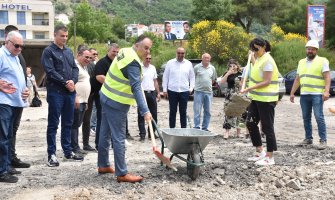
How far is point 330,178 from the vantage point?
20.5 ft

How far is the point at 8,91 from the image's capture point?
19.9 feet

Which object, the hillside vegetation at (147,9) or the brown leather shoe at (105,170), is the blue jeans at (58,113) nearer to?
the brown leather shoe at (105,170)

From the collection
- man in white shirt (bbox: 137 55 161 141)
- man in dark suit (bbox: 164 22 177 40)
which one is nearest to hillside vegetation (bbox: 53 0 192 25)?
man in dark suit (bbox: 164 22 177 40)

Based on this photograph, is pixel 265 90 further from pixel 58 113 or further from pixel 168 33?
pixel 168 33

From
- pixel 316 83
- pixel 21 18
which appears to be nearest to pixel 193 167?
pixel 316 83

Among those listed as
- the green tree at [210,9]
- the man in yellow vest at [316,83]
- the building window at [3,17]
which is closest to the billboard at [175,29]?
the green tree at [210,9]

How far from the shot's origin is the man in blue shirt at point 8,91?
6094 millimetres

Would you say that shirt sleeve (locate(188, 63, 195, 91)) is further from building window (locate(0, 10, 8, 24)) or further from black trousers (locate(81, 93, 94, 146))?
building window (locate(0, 10, 8, 24))

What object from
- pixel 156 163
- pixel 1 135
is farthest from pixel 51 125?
pixel 156 163

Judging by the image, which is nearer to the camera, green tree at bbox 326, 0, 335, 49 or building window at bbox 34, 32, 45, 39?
green tree at bbox 326, 0, 335, 49

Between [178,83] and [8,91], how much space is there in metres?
4.72

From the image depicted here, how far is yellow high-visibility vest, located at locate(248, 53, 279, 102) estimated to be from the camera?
7.13m

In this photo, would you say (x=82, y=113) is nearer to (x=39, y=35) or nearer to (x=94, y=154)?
(x=94, y=154)

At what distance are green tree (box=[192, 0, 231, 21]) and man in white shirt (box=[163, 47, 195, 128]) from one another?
122 feet
